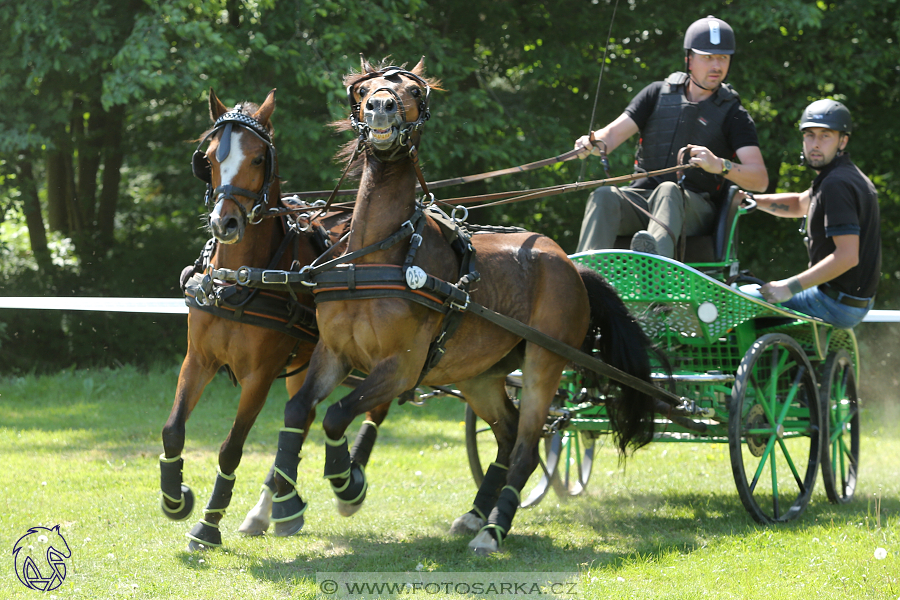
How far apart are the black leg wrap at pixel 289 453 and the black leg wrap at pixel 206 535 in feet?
2.93

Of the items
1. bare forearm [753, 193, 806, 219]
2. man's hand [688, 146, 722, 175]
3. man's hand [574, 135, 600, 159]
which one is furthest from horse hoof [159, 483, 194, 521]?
bare forearm [753, 193, 806, 219]

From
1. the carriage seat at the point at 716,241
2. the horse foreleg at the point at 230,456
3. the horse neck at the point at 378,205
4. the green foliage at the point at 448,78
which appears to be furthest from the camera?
the green foliage at the point at 448,78

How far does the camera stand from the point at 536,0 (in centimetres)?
1066

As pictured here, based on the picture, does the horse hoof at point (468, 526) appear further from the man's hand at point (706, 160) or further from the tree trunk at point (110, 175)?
the tree trunk at point (110, 175)

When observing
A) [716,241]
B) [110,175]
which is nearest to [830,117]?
[716,241]

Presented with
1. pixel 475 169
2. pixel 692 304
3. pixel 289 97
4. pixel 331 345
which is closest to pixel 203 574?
pixel 331 345

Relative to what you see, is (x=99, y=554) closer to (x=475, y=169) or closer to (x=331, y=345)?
(x=331, y=345)

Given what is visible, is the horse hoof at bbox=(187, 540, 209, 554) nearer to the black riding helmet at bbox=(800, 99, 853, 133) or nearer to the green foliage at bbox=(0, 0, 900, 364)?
the black riding helmet at bbox=(800, 99, 853, 133)

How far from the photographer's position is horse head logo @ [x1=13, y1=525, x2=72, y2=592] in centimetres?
372

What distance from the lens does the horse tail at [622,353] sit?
482 cm

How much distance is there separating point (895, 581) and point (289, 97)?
6.99m

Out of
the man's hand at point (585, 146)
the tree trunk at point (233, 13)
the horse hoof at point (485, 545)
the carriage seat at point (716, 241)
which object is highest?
the tree trunk at point (233, 13)

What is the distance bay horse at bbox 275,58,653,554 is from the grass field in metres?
0.48

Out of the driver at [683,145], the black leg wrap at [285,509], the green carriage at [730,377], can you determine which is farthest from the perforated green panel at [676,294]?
the black leg wrap at [285,509]
